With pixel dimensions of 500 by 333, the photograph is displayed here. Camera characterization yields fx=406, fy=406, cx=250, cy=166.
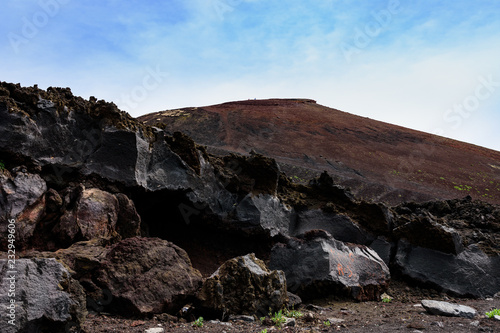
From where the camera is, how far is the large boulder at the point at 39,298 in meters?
4.12

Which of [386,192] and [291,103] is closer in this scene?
[386,192]

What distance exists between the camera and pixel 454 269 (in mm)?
9359

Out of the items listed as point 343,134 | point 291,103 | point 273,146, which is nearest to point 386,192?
point 273,146

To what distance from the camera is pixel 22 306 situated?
13.8 ft

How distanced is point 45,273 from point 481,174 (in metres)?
37.8

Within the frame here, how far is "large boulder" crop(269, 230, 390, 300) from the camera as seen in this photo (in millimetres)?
7746

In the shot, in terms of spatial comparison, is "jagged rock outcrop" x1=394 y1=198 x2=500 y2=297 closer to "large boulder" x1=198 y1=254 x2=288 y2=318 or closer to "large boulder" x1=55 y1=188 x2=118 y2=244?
"large boulder" x1=198 y1=254 x2=288 y2=318

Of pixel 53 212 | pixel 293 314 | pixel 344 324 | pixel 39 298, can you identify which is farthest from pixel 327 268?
pixel 39 298

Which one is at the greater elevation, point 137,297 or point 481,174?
point 481,174

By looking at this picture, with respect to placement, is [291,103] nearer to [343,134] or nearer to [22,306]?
[343,134]

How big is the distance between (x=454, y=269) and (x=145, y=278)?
7236 millimetres

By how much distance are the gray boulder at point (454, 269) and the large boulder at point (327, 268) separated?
133cm

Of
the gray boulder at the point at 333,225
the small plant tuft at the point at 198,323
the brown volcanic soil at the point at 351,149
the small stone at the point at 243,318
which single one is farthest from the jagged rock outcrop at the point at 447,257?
the brown volcanic soil at the point at 351,149

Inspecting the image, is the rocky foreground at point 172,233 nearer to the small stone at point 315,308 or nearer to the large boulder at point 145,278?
the large boulder at point 145,278
